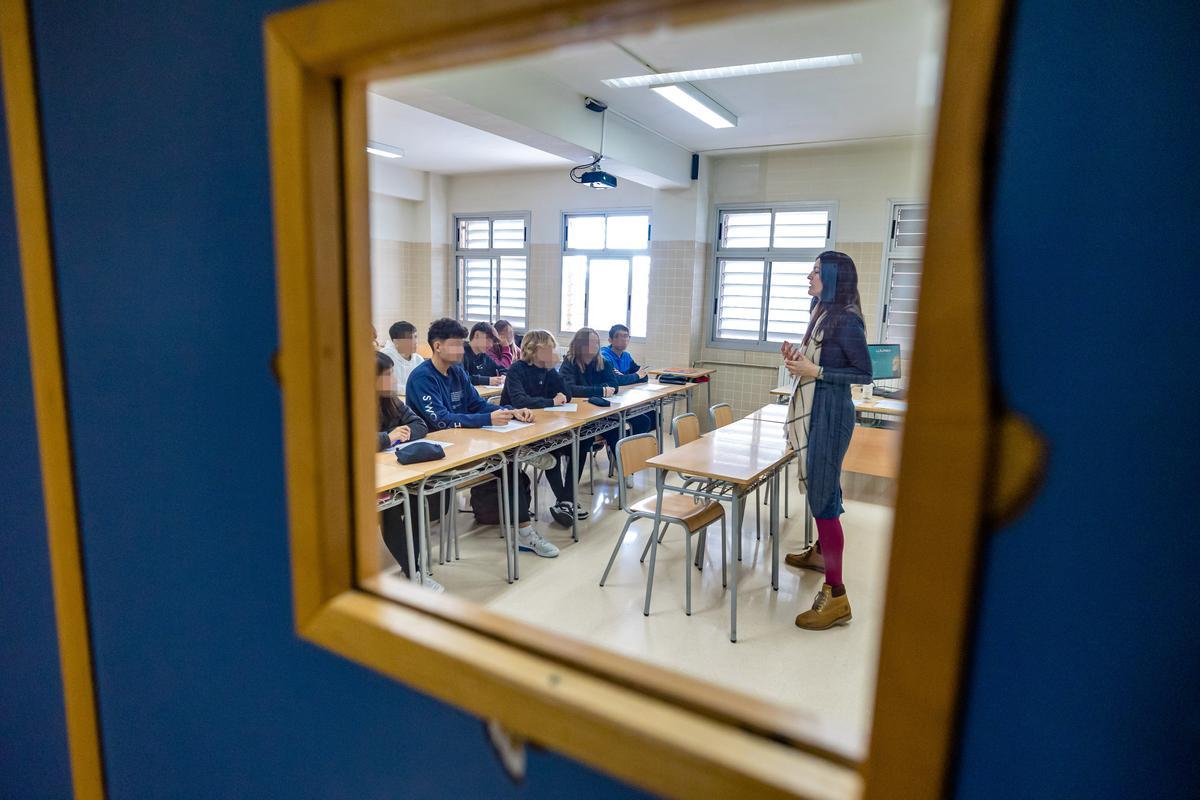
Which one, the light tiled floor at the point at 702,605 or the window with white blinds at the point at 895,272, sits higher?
the window with white blinds at the point at 895,272

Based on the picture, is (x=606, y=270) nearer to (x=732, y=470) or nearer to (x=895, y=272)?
(x=895, y=272)

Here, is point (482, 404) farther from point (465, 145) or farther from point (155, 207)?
point (465, 145)

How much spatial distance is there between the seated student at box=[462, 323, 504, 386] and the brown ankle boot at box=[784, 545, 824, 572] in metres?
3.11

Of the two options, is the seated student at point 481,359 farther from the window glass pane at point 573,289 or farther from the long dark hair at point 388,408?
the window glass pane at point 573,289

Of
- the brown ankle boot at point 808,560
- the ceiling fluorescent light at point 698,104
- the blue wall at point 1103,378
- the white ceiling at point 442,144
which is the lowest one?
the brown ankle boot at point 808,560

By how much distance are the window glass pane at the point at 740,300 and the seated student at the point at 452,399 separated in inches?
150

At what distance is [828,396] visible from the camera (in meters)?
2.86

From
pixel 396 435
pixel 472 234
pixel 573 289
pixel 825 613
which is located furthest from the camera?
pixel 472 234

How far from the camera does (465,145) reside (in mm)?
6934

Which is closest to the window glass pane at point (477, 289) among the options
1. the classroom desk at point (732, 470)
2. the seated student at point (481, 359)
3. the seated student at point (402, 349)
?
the seated student at point (481, 359)

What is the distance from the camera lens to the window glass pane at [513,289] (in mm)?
8656

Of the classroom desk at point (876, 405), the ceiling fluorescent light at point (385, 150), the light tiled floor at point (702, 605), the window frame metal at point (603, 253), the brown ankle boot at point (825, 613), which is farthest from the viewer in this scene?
the window frame metal at point (603, 253)

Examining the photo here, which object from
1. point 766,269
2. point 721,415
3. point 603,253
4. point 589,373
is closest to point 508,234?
point 603,253

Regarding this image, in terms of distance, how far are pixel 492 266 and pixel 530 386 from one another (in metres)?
4.72
